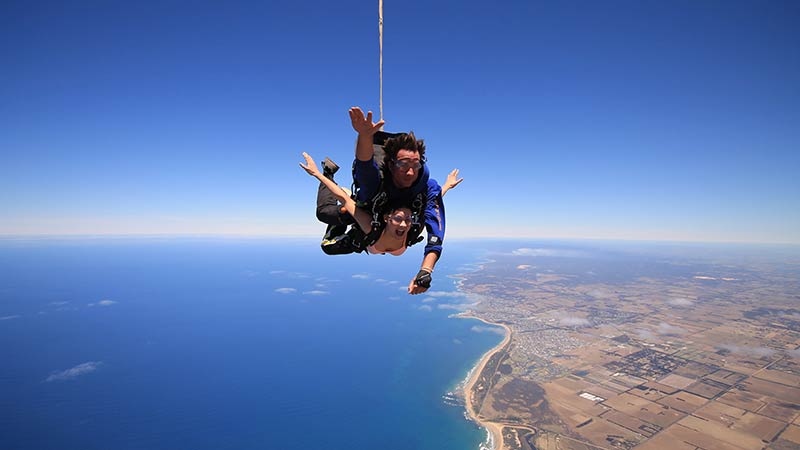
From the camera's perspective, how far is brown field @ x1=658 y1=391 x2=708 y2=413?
28694mm

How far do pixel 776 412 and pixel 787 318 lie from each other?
174ft

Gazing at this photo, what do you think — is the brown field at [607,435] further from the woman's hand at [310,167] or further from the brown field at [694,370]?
the woman's hand at [310,167]

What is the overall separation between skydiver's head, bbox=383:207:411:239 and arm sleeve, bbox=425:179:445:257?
304 mm

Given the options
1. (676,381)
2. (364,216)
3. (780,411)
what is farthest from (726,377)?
(364,216)

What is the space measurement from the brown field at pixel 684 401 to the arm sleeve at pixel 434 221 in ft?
125

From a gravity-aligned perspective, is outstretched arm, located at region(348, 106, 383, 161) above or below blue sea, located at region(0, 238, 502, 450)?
above

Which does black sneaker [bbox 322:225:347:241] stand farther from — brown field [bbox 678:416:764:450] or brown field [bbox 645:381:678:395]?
brown field [bbox 645:381:678:395]

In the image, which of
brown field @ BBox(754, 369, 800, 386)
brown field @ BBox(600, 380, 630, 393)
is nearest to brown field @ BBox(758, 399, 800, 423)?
brown field @ BBox(754, 369, 800, 386)

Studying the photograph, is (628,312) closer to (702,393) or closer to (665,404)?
(702,393)

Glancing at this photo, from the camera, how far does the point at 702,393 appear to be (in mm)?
31719

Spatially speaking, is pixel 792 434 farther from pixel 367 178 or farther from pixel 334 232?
pixel 367 178

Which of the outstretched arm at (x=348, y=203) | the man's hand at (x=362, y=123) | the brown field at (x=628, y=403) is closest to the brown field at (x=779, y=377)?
the brown field at (x=628, y=403)

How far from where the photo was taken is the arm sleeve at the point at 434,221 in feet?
10.1

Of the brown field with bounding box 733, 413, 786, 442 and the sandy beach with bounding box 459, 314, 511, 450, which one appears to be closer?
the sandy beach with bounding box 459, 314, 511, 450
